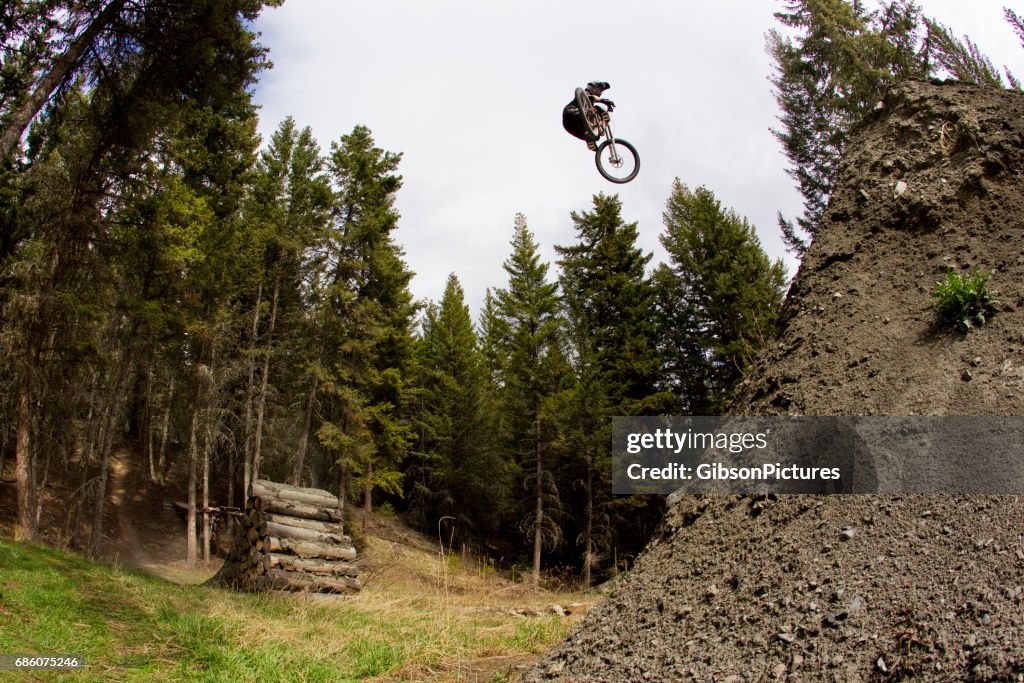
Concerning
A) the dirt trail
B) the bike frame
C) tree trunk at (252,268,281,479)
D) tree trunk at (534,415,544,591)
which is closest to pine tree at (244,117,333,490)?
tree trunk at (252,268,281,479)

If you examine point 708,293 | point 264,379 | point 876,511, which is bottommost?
point 876,511

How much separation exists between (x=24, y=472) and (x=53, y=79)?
881cm

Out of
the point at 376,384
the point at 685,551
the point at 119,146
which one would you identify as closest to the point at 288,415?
the point at 376,384

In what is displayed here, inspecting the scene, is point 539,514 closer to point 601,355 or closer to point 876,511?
point 601,355

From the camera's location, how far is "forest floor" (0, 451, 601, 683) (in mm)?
4820

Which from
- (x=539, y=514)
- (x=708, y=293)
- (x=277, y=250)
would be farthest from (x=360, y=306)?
(x=708, y=293)

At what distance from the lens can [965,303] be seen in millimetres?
5430

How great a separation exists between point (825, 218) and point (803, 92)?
13894 mm

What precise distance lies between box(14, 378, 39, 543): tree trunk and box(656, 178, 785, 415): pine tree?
1902 centimetres

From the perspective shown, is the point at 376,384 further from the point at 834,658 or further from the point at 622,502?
the point at 834,658

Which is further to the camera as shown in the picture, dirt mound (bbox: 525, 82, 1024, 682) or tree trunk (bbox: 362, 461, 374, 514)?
tree trunk (bbox: 362, 461, 374, 514)

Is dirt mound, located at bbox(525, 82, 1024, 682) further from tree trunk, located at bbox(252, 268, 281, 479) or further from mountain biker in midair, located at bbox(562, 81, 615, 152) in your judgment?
tree trunk, located at bbox(252, 268, 281, 479)

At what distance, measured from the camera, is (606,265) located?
24.4m

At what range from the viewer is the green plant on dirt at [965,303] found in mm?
5395
